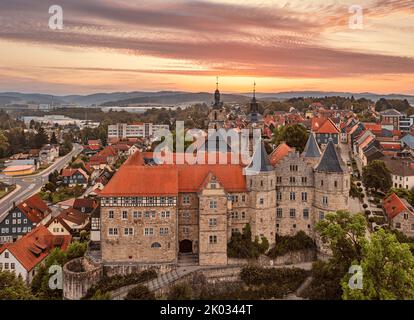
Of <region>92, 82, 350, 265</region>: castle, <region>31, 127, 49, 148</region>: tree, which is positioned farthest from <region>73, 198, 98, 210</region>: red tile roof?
<region>31, 127, 49, 148</region>: tree

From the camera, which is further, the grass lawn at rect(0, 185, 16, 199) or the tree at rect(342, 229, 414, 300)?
the grass lawn at rect(0, 185, 16, 199)

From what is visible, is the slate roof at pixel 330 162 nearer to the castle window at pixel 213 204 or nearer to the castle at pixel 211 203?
the castle at pixel 211 203

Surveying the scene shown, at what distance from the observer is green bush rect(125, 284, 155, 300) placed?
91.9 ft

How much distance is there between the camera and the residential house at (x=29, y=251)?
117 ft

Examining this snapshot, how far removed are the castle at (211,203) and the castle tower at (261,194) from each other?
81mm

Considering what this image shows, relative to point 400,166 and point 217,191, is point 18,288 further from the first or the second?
point 400,166

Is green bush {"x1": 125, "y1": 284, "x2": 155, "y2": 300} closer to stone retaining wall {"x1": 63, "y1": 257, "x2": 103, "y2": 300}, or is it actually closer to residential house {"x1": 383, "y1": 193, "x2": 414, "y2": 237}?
stone retaining wall {"x1": 63, "y1": 257, "x2": 103, "y2": 300}

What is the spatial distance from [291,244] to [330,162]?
7503 millimetres

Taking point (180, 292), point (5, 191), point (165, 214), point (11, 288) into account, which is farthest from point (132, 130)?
point (11, 288)

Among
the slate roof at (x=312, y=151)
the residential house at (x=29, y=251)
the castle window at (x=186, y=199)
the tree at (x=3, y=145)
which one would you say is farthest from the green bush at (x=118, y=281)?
the tree at (x=3, y=145)

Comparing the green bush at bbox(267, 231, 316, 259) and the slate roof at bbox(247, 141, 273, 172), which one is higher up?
the slate roof at bbox(247, 141, 273, 172)

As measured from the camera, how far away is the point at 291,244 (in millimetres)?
33438
